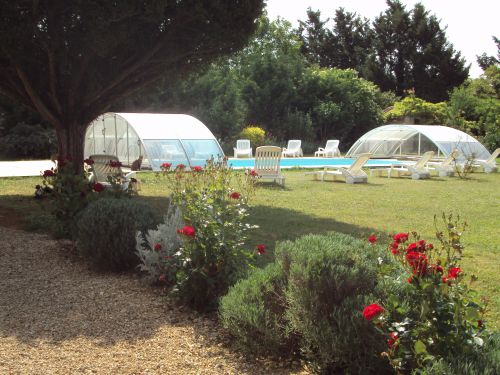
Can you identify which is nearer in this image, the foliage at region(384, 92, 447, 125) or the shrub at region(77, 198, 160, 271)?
the shrub at region(77, 198, 160, 271)

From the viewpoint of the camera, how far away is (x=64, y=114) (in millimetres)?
10805

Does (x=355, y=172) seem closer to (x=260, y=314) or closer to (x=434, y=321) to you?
(x=260, y=314)

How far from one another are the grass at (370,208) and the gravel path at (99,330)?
1.90 metres

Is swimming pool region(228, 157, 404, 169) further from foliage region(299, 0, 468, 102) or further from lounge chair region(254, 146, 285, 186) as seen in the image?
foliage region(299, 0, 468, 102)

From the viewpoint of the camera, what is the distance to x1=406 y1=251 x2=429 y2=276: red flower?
2.51m

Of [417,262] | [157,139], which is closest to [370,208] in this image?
[417,262]

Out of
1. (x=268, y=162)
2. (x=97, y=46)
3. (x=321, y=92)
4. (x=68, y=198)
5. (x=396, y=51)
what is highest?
(x=396, y=51)

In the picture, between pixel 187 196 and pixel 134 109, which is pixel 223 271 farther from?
pixel 134 109

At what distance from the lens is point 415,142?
24.8 metres

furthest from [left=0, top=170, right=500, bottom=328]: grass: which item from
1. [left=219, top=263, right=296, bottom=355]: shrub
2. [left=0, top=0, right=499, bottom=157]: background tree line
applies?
[left=0, top=0, right=499, bottom=157]: background tree line

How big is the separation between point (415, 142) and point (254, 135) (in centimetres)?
788

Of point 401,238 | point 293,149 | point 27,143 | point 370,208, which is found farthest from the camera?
point 293,149

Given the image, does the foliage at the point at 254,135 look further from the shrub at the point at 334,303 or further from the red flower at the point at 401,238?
the red flower at the point at 401,238

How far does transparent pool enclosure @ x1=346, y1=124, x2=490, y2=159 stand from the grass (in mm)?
6037
